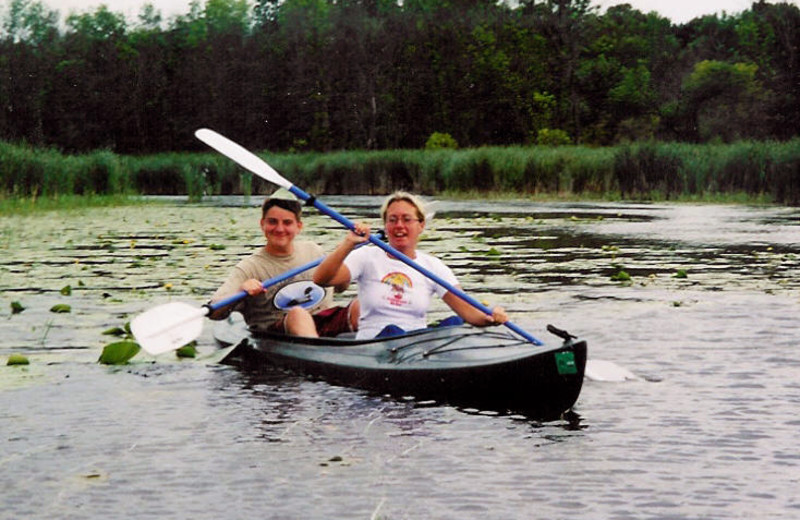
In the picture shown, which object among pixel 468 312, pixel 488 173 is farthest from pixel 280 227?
pixel 488 173

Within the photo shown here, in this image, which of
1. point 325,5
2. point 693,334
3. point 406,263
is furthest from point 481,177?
point 325,5

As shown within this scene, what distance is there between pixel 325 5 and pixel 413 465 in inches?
3136

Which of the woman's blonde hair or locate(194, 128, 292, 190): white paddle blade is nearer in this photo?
the woman's blonde hair

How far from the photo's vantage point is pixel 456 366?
6.76m

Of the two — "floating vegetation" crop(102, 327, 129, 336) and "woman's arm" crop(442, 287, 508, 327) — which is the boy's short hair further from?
"floating vegetation" crop(102, 327, 129, 336)

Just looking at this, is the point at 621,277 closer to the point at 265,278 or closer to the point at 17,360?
the point at 265,278

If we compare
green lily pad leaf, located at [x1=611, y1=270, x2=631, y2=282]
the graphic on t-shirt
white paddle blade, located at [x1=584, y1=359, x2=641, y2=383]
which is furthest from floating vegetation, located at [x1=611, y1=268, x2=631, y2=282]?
the graphic on t-shirt

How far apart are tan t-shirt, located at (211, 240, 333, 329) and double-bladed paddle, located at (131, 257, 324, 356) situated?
0.14 metres

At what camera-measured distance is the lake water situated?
495cm

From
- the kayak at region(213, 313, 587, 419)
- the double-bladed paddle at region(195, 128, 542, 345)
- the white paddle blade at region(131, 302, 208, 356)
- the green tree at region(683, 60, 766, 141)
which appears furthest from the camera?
the green tree at region(683, 60, 766, 141)

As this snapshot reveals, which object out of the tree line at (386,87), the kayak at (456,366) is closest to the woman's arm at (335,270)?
the kayak at (456,366)

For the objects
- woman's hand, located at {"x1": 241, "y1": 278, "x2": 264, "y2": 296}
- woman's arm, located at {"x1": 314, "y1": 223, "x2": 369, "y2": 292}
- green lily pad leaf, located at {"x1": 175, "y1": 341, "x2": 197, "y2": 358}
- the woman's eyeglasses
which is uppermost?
the woman's eyeglasses

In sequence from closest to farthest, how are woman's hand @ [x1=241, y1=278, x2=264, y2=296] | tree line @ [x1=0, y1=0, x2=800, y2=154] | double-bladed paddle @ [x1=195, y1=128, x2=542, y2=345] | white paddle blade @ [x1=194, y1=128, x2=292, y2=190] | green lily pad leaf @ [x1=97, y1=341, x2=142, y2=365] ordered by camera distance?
double-bladed paddle @ [x1=195, y1=128, x2=542, y2=345]
woman's hand @ [x1=241, y1=278, x2=264, y2=296]
green lily pad leaf @ [x1=97, y1=341, x2=142, y2=365]
white paddle blade @ [x1=194, y1=128, x2=292, y2=190]
tree line @ [x1=0, y1=0, x2=800, y2=154]

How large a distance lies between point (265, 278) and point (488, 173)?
83.4 ft
